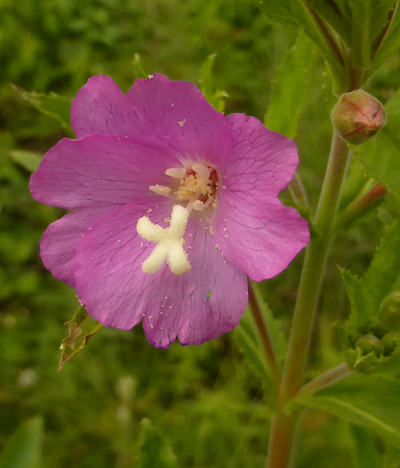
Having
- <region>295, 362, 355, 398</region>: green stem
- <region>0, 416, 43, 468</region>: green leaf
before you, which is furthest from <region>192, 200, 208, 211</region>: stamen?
<region>0, 416, 43, 468</region>: green leaf

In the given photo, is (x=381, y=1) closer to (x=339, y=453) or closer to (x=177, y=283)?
(x=177, y=283)

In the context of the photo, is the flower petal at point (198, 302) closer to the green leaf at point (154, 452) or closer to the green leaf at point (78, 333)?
the green leaf at point (78, 333)

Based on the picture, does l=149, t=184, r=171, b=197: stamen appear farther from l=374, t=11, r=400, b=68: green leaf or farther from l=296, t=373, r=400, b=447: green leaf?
l=296, t=373, r=400, b=447: green leaf

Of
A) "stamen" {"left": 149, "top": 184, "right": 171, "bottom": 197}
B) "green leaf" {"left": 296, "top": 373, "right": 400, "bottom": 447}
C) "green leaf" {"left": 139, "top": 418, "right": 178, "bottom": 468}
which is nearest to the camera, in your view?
"stamen" {"left": 149, "top": 184, "right": 171, "bottom": 197}

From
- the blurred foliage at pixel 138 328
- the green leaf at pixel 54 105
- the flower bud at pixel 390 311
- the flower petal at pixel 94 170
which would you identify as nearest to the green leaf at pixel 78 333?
the flower petal at pixel 94 170

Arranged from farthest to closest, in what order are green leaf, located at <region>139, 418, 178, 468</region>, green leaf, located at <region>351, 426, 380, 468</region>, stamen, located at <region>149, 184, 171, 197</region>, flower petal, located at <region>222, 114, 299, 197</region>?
1. green leaf, located at <region>351, 426, 380, 468</region>
2. green leaf, located at <region>139, 418, 178, 468</region>
3. stamen, located at <region>149, 184, 171, 197</region>
4. flower petal, located at <region>222, 114, 299, 197</region>

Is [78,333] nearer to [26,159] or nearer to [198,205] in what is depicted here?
[198,205]
